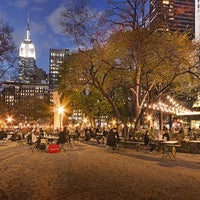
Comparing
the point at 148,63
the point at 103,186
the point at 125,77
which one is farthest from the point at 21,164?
the point at 125,77

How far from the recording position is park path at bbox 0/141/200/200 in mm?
8695

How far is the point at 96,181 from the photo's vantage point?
35.2 feet

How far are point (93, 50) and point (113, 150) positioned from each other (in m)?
8.72

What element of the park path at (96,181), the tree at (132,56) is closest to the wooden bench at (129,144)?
the tree at (132,56)

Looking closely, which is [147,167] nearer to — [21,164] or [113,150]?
[21,164]

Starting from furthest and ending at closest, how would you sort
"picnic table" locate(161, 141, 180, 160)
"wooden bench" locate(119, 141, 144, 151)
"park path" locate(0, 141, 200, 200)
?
1. "wooden bench" locate(119, 141, 144, 151)
2. "picnic table" locate(161, 141, 180, 160)
3. "park path" locate(0, 141, 200, 200)

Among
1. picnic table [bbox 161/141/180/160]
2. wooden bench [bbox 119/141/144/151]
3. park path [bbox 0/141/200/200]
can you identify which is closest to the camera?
park path [bbox 0/141/200/200]

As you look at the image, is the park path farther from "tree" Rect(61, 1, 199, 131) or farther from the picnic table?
"tree" Rect(61, 1, 199, 131)

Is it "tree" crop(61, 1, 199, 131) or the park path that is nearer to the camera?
the park path

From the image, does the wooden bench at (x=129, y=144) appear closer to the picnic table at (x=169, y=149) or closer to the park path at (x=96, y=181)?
the picnic table at (x=169, y=149)

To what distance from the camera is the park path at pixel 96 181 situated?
28.5 feet

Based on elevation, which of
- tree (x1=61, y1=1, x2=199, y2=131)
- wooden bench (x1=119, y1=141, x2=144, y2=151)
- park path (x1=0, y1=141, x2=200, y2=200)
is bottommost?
park path (x1=0, y1=141, x2=200, y2=200)

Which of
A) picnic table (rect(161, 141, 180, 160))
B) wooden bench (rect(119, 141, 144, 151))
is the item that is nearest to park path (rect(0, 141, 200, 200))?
picnic table (rect(161, 141, 180, 160))

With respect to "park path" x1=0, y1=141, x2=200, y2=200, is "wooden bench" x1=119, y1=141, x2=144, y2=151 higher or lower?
higher
